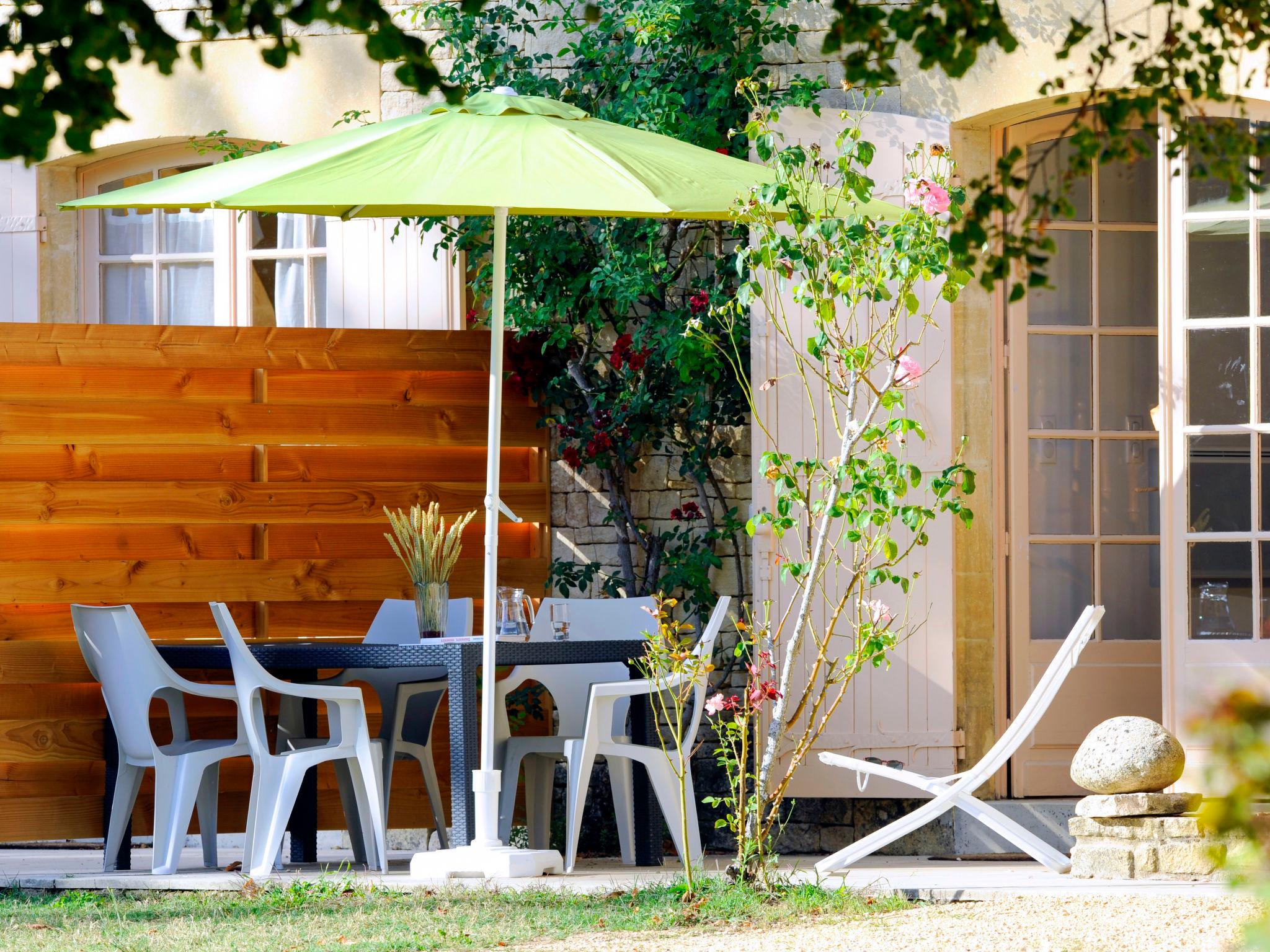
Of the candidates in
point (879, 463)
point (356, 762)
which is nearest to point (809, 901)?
point (879, 463)

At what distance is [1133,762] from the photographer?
15.3 ft

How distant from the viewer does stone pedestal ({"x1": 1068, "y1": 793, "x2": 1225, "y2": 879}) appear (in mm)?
4574

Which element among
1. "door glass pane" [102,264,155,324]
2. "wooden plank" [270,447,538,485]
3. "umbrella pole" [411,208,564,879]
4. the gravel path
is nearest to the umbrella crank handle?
"wooden plank" [270,447,538,485]

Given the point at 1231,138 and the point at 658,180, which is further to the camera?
the point at 658,180

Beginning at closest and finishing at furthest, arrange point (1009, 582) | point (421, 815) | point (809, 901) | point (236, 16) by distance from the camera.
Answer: point (236, 16) → point (809, 901) → point (421, 815) → point (1009, 582)

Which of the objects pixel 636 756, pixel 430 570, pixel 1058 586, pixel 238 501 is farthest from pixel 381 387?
pixel 1058 586

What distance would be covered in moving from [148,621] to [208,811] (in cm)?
97

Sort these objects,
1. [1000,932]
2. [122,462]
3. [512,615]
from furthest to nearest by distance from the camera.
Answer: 1. [122,462]
2. [512,615]
3. [1000,932]

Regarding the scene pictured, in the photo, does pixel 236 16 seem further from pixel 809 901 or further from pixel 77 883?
pixel 77 883

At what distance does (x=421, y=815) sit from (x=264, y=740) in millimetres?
1230

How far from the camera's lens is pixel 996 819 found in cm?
450

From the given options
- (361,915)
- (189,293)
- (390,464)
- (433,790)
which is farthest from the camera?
(189,293)

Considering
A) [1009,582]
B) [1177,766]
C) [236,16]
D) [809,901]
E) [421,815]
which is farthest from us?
[1009,582]

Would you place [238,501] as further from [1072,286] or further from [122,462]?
[1072,286]
